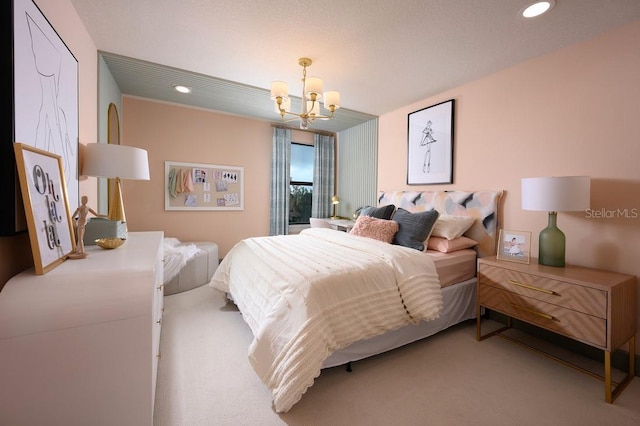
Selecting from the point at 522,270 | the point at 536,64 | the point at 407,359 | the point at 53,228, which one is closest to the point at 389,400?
the point at 407,359

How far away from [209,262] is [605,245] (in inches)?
162

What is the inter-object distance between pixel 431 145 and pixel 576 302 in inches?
87.8

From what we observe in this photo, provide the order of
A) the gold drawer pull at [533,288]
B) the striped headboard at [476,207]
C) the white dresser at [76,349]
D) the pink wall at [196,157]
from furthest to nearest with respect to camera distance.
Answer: the pink wall at [196,157], the striped headboard at [476,207], the gold drawer pull at [533,288], the white dresser at [76,349]

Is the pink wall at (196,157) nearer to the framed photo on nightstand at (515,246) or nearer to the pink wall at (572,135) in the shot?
the pink wall at (572,135)

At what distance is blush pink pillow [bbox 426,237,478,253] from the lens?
8.59 feet

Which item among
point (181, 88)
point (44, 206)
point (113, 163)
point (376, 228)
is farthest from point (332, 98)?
point (44, 206)

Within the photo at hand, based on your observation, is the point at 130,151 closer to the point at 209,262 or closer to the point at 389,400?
→ the point at 209,262

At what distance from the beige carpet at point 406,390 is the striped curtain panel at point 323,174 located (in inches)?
133

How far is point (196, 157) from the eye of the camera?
425cm

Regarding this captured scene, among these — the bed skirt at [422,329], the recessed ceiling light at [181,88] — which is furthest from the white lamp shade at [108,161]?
the bed skirt at [422,329]

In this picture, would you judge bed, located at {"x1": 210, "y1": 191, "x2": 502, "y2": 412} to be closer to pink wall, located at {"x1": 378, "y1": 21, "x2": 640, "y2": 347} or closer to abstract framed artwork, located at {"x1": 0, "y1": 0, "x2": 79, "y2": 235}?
pink wall, located at {"x1": 378, "y1": 21, "x2": 640, "y2": 347}

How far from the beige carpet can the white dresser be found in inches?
25.3

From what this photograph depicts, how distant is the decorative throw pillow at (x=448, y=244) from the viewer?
2619mm

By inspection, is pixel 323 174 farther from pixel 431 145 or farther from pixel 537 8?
pixel 537 8
